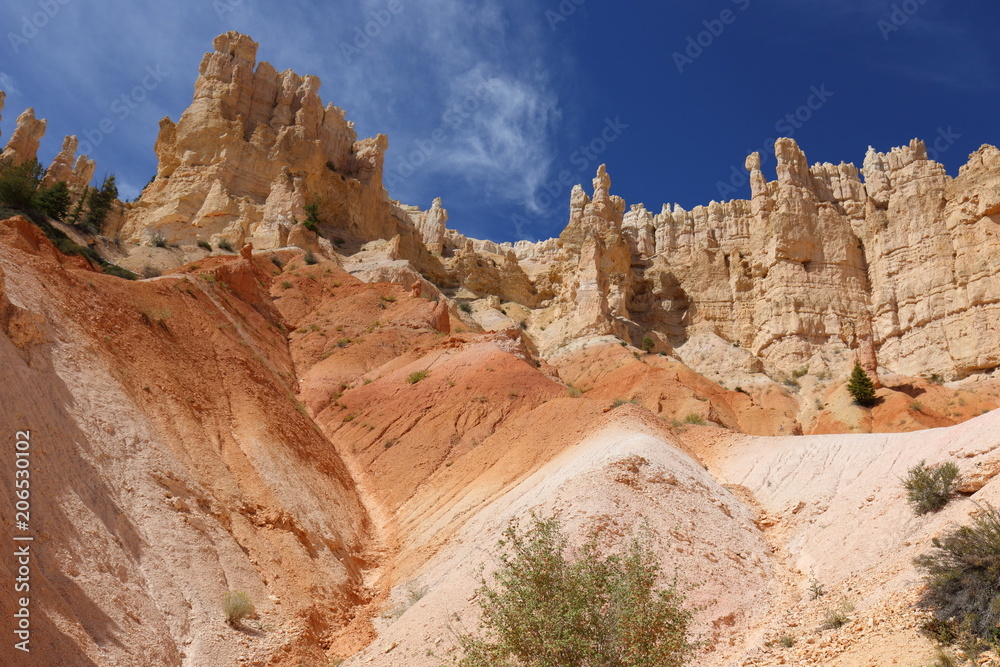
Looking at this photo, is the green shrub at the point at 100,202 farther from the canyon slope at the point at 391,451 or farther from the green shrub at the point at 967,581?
the green shrub at the point at 967,581

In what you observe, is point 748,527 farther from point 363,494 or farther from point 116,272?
point 116,272

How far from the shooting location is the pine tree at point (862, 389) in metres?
37.5

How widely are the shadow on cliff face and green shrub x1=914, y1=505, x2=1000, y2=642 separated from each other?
1205cm

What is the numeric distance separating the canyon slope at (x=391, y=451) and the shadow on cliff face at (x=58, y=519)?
2.1 inches

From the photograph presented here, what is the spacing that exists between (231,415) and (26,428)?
24.1ft

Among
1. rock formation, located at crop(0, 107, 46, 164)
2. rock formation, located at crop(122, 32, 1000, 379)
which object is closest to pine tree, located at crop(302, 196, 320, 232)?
rock formation, located at crop(122, 32, 1000, 379)

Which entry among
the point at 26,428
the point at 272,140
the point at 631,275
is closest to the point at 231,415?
the point at 26,428

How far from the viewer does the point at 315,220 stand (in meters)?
53.6

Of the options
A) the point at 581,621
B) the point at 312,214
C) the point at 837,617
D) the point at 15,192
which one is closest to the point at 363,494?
the point at 581,621

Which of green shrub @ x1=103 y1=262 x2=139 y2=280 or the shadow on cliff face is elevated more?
green shrub @ x1=103 y1=262 x2=139 y2=280

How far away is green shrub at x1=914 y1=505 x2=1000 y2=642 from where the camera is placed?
9320 millimetres

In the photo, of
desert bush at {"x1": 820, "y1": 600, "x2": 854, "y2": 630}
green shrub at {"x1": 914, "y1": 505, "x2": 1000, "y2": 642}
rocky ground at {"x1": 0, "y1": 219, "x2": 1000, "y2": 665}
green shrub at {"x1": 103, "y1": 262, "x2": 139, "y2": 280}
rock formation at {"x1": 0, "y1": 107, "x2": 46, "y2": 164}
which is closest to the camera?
green shrub at {"x1": 914, "y1": 505, "x2": 1000, "y2": 642}

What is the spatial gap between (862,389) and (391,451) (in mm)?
26907

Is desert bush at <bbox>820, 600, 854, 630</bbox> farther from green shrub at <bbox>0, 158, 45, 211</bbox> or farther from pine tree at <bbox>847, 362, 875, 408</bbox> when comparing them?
green shrub at <bbox>0, 158, 45, 211</bbox>
